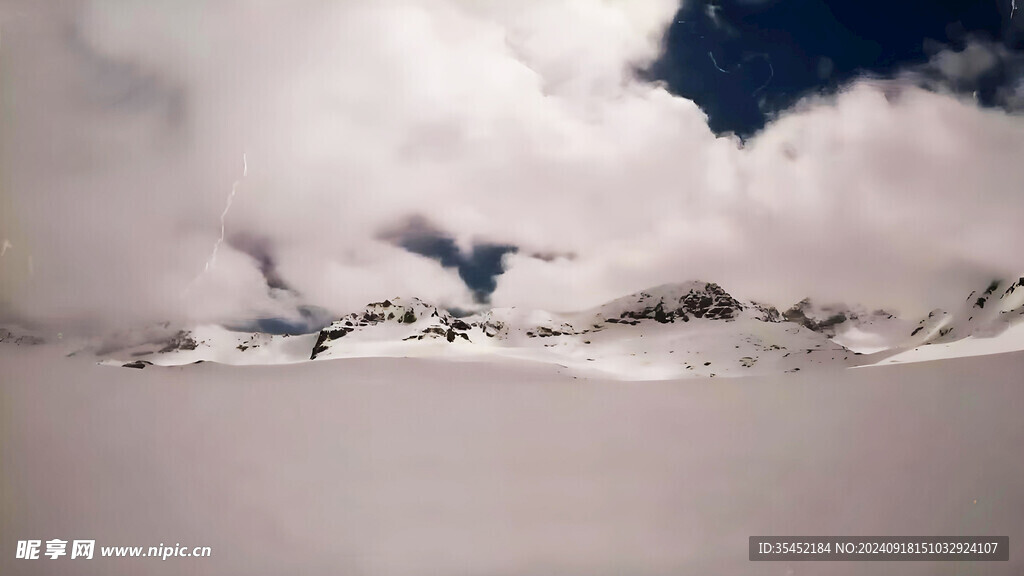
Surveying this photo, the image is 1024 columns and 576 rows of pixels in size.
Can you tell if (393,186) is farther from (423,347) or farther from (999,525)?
(999,525)

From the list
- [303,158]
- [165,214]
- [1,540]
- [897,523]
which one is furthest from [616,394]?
[1,540]

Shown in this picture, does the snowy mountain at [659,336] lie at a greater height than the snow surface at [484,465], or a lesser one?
greater

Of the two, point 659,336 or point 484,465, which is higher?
point 659,336

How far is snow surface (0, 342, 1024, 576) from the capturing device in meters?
1.90

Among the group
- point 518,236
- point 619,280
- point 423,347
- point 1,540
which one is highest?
point 518,236

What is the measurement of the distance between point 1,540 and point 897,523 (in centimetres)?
257

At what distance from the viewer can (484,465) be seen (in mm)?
1927

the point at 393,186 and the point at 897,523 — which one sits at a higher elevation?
the point at 393,186

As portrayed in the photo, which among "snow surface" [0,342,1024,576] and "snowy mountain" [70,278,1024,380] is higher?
"snowy mountain" [70,278,1024,380]

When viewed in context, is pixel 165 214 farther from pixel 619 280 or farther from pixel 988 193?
pixel 988 193

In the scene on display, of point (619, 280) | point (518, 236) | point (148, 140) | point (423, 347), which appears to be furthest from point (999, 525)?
point (148, 140)

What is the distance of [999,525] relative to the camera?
6.31 feet

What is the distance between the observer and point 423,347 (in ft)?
6.35

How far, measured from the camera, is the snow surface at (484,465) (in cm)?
190
